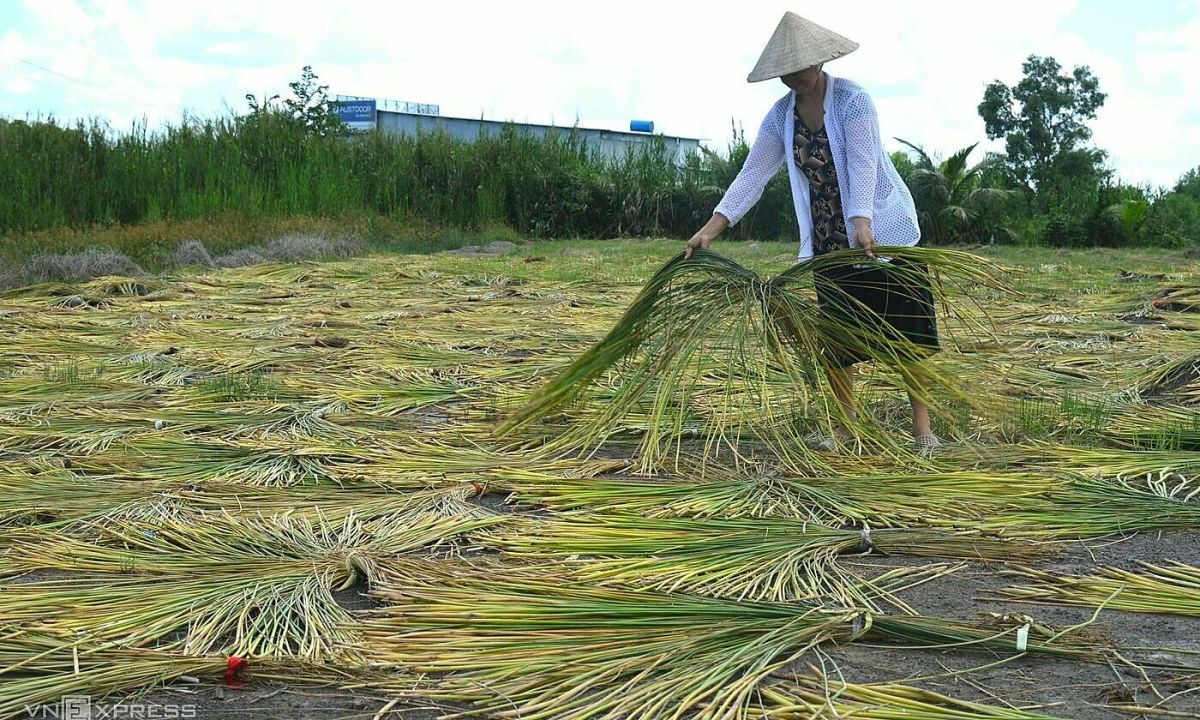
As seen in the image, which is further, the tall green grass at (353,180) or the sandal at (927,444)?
the tall green grass at (353,180)

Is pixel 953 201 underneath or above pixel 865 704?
above

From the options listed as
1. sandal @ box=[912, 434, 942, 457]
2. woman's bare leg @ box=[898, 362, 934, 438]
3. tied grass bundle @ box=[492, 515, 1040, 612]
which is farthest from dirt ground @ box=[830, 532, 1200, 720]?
woman's bare leg @ box=[898, 362, 934, 438]

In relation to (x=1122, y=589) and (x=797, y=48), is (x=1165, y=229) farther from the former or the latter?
Answer: (x=1122, y=589)

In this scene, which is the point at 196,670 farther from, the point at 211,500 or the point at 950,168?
the point at 950,168

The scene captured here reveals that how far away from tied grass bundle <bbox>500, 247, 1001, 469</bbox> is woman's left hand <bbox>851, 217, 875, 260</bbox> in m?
0.04

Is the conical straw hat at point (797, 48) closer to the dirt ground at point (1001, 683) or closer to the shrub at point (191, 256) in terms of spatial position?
the dirt ground at point (1001, 683)

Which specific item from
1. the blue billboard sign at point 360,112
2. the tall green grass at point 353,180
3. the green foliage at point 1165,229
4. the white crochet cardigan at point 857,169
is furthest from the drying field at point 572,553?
the blue billboard sign at point 360,112

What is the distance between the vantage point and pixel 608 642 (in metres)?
1.80

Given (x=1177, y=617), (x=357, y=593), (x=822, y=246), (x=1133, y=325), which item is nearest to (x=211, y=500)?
(x=357, y=593)

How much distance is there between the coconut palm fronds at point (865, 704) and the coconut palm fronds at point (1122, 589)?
51 cm

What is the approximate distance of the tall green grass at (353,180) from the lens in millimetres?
11883

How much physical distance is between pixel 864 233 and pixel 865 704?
5.92 ft

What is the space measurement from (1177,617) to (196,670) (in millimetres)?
1662

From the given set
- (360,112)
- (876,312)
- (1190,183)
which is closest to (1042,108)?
(1190,183)
